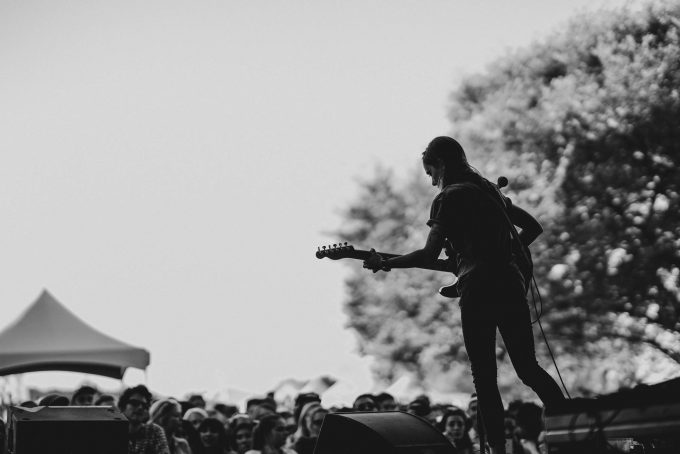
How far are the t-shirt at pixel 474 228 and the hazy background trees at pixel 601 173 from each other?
15785 mm

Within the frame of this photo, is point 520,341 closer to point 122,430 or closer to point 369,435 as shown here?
point 369,435

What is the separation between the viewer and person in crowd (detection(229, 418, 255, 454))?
31.1 ft

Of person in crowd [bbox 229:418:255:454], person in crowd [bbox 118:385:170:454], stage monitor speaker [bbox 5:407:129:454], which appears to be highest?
person in crowd [bbox 229:418:255:454]

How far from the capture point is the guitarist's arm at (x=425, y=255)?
170 inches

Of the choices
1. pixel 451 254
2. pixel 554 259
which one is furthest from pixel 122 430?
pixel 554 259

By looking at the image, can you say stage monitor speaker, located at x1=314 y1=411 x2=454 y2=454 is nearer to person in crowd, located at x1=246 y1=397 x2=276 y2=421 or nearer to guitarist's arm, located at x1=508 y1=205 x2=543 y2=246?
guitarist's arm, located at x1=508 y1=205 x2=543 y2=246

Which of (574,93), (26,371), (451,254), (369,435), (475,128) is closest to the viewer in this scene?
(369,435)

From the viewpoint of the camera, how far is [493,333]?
425cm

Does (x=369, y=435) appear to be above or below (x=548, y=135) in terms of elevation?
below

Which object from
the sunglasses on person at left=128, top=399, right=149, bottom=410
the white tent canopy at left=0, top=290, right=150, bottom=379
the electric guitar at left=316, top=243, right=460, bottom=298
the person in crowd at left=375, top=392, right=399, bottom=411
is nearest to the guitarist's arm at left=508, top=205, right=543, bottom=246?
the electric guitar at left=316, top=243, right=460, bottom=298

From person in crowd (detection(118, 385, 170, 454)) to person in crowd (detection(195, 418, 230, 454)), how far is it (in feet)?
4.23

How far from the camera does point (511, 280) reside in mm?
4285

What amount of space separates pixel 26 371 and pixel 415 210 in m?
14.2

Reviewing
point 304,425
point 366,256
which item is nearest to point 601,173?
point 304,425
